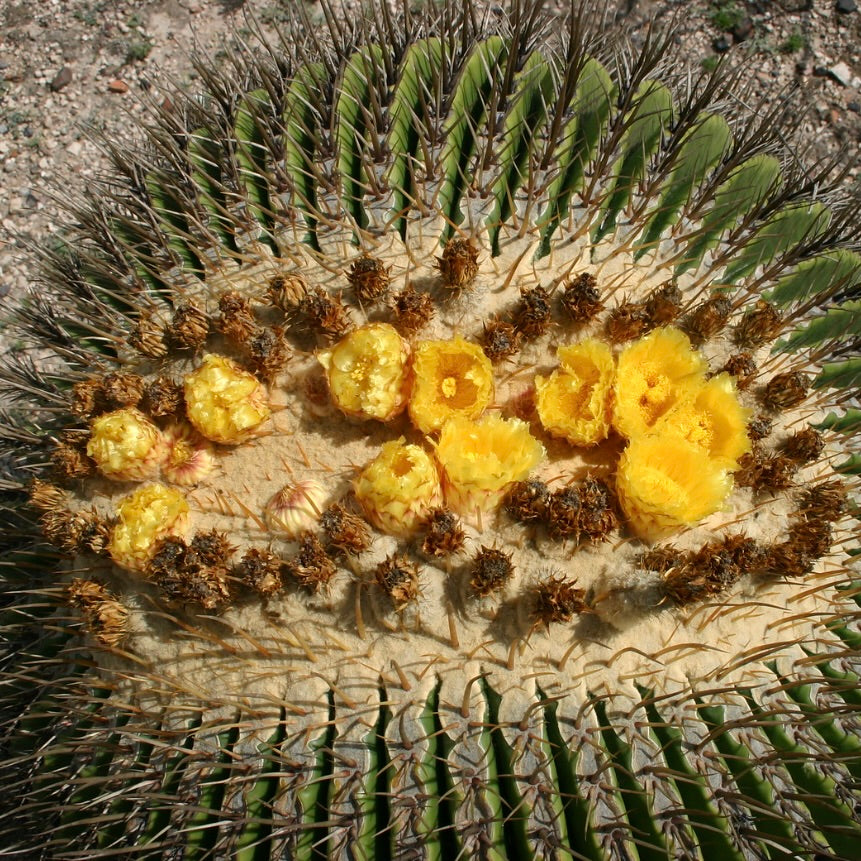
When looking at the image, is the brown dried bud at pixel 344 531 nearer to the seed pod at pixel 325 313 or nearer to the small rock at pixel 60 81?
the seed pod at pixel 325 313

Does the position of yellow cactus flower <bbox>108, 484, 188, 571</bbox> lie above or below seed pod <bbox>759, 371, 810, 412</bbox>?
below

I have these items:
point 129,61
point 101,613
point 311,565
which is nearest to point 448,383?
point 311,565

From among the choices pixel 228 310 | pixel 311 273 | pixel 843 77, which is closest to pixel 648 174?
pixel 311 273

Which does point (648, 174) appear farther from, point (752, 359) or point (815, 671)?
point (815, 671)

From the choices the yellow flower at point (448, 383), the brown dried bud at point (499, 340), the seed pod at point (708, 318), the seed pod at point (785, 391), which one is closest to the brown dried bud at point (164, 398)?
the yellow flower at point (448, 383)

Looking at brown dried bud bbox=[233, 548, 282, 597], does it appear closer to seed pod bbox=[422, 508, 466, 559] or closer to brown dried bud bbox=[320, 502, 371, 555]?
brown dried bud bbox=[320, 502, 371, 555]

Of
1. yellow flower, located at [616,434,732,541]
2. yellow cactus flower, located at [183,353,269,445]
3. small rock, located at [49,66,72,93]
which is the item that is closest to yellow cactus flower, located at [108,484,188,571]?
yellow cactus flower, located at [183,353,269,445]
